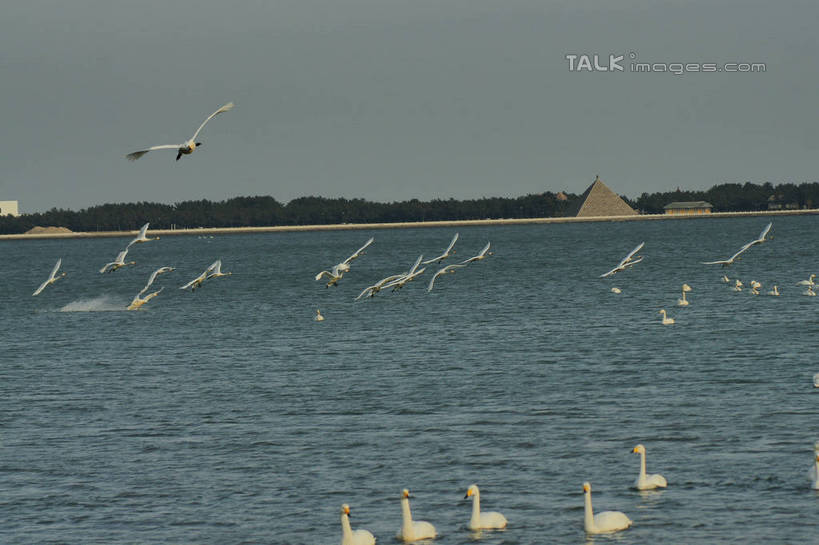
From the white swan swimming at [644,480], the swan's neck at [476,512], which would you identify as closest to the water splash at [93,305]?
the white swan swimming at [644,480]

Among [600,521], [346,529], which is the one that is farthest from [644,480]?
[346,529]

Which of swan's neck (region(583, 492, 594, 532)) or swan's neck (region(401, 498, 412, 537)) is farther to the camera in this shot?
swan's neck (region(583, 492, 594, 532))

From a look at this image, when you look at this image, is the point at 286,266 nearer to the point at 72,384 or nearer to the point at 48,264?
the point at 48,264

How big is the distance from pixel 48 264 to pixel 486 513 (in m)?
178

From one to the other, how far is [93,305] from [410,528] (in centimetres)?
8073

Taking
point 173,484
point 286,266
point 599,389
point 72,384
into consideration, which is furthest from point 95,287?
point 173,484

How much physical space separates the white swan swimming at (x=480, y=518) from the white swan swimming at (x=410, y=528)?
36.8 inches

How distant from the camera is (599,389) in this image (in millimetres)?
45906

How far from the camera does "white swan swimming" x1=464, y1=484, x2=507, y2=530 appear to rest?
1086 inches

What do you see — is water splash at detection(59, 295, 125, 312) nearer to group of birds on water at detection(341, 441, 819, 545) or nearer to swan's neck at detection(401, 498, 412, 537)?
group of birds on water at detection(341, 441, 819, 545)

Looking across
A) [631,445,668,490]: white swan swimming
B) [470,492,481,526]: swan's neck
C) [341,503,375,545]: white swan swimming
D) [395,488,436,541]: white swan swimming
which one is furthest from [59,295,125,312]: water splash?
[341,503,375,545]: white swan swimming

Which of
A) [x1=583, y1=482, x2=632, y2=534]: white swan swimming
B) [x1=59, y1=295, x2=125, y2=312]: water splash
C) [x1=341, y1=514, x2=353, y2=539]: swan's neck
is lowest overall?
[x1=583, y1=482, x2=632, y2=534]: white swan swimming

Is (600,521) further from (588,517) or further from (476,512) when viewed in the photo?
(476,512)

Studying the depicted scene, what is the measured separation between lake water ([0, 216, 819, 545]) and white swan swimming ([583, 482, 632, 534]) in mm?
226
